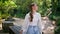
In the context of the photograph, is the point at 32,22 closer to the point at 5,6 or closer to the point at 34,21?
the point at 34,21

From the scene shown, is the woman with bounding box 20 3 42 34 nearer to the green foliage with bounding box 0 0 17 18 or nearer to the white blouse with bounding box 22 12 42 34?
the white blouse with bounding box 22 12 42 34

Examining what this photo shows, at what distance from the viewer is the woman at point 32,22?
3.71 meters

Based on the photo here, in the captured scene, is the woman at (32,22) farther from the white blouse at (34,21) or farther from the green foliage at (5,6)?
the green foliage at (5,6)

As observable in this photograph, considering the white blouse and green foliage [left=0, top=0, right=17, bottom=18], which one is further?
green foliage [left=0, top=0, right=17, bottom=18]

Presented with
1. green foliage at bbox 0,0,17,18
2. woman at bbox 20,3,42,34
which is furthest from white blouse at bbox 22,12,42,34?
green foliage at bbox 0,0,17,18

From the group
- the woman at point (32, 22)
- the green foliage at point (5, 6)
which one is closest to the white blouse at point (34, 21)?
the woman at point (32, 22)

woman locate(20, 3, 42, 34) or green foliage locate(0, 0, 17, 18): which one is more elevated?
woman locate(20, 3, 42, 34)

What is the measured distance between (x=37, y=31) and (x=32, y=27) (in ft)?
0.41

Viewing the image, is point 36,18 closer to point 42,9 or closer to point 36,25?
point 36,25

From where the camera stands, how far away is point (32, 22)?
383 cm

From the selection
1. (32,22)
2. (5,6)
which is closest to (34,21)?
(32,22)

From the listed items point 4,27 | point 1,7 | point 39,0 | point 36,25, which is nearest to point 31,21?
point 36,25

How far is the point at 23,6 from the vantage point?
55.9 ft

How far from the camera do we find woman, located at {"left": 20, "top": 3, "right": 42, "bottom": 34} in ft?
12.2
